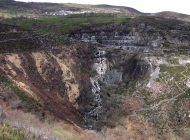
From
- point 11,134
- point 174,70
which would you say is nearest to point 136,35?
point 174,70

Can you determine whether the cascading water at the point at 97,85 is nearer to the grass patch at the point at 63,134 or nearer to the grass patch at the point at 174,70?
the grass patch at the point at 63,134

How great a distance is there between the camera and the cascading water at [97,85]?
5616cm

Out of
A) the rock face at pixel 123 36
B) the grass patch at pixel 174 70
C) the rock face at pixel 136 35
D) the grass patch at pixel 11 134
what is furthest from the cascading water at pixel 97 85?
the grass patch at pixel 11 134

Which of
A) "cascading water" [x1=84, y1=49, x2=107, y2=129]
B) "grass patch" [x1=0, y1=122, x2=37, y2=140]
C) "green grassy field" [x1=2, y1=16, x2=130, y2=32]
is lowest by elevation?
"cascading water" [x1=84, y1=49, x2=107, y2=129]

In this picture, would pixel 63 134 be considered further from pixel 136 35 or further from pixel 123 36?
pixel 136 35

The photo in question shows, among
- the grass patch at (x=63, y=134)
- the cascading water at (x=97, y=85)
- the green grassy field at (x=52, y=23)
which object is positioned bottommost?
the cascading water at (x=97, y=85)

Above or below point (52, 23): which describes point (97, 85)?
below

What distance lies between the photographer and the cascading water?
5616cm

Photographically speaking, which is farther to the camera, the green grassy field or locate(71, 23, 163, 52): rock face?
the green grassy field

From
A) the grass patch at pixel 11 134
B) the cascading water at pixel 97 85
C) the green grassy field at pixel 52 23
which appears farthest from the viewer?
the green grassy field at pixel 52 23

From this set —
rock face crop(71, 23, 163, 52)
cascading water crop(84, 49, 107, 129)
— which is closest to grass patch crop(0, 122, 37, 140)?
cascading water crop(84, 49, 107, 129)

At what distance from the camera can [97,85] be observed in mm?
65438

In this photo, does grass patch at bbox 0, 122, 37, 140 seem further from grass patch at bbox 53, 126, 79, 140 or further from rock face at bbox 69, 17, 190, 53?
rock face at bbox 69, 17, 190, 53

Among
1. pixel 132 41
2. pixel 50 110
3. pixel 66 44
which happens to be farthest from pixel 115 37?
pixel 50 110
